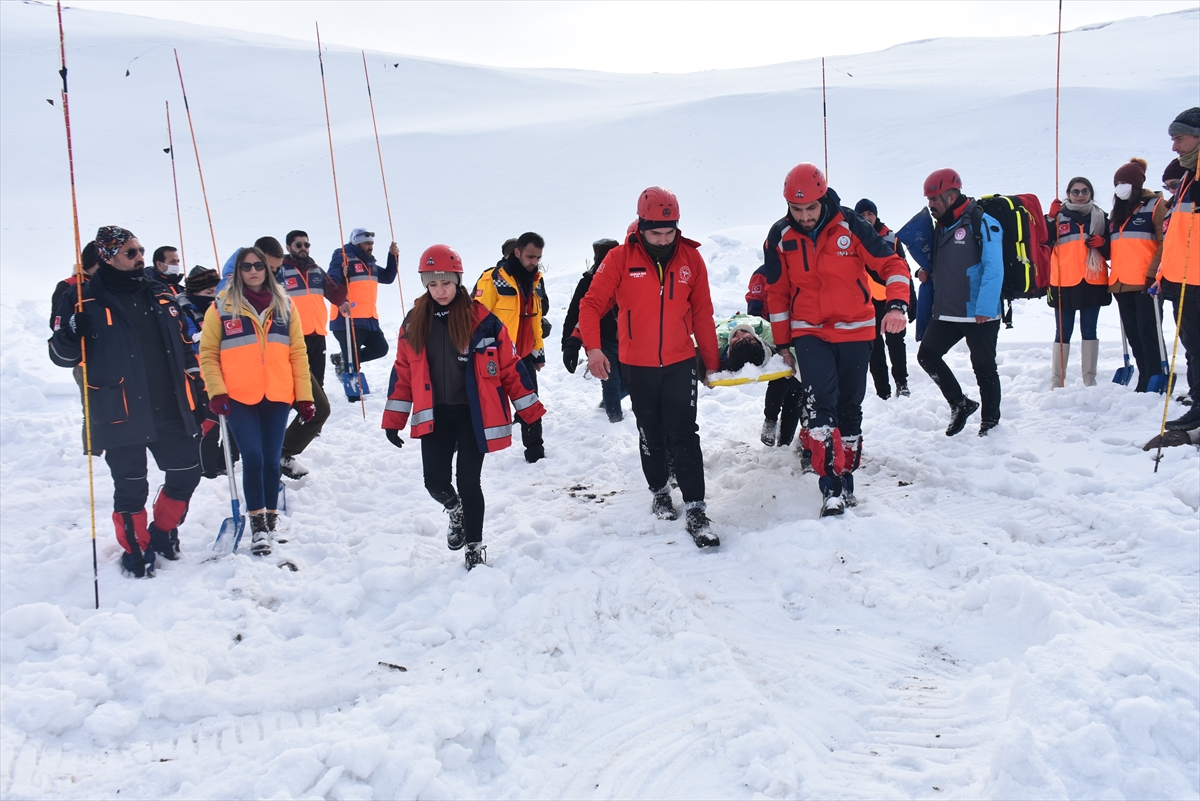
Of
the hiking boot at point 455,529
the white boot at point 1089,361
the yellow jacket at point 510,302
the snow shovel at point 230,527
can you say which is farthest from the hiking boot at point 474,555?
the white boot at point 1089,361

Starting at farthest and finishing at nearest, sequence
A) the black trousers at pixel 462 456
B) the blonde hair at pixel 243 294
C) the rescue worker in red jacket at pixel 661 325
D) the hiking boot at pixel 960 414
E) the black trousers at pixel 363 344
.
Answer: the black trousers at pixel 363 344, the hiking boot at pixel 960 414, the blonde hair at pixel 243 294, the rescue worker in red jacket at pixel 661 325, the black trousers at pixel 462 456

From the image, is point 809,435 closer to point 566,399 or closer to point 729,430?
point 729,430

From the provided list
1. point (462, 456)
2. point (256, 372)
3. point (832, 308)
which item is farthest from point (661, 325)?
point (256, 372)

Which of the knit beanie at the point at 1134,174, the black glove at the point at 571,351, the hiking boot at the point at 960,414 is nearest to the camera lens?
the black glove at the point at 571,351

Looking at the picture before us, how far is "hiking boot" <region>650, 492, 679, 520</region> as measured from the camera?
5.48 meters

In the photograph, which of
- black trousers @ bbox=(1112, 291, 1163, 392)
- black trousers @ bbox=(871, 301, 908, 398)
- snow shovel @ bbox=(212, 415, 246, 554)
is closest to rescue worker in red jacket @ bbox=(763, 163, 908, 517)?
black trousers @ bbox=(871, 301, 908, 398)

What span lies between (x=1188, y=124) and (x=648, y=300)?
4.02 metres

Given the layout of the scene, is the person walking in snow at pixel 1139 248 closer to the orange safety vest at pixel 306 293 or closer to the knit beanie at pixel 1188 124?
the knit beanie at pixel 1188 124

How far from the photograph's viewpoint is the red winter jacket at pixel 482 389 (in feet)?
15.4

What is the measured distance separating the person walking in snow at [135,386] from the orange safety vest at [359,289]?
4.35m

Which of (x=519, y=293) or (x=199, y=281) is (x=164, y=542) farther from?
(x=519, y=293)

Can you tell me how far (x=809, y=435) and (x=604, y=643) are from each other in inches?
85.5

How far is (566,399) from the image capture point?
9406 mm

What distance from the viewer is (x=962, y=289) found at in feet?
20.3
